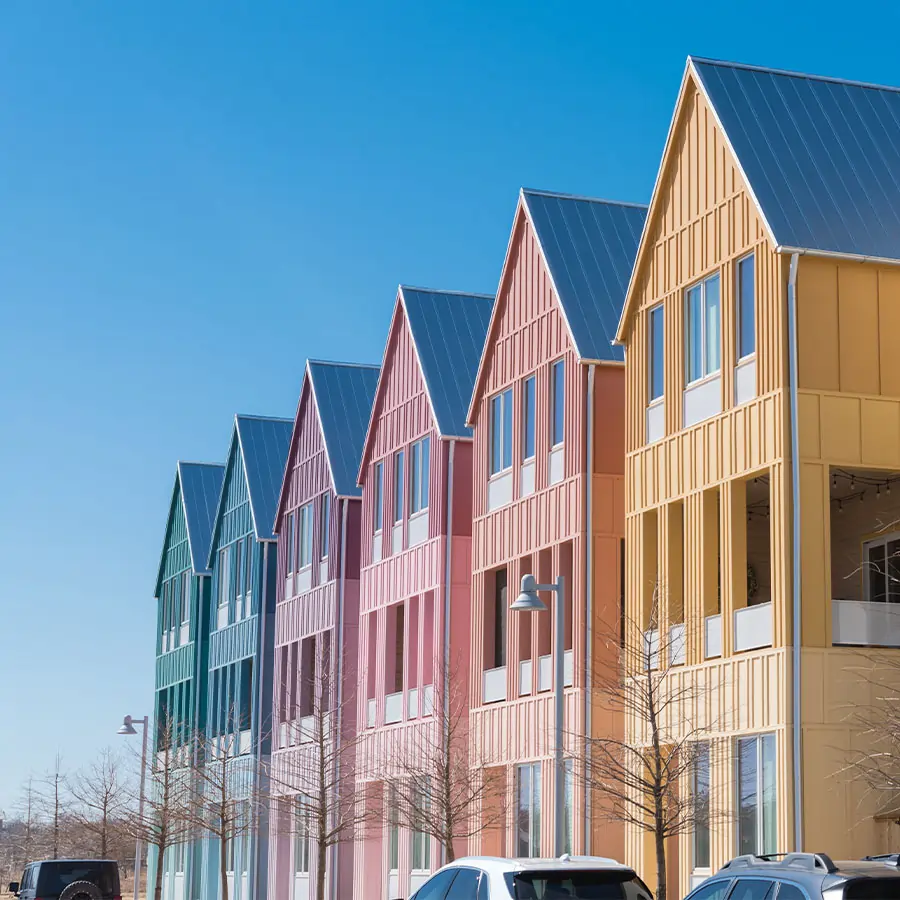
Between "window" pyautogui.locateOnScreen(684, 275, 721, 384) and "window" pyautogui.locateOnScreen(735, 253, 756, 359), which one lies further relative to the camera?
"window" pyautogui.locateOnScreen(684, 275, 721, 384)

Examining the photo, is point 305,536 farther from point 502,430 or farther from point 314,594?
point 502,430

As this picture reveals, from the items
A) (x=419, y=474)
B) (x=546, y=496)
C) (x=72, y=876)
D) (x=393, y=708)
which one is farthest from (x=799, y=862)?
(x=72, y=876)

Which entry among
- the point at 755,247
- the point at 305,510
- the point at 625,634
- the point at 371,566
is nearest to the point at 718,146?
the point at 755,247

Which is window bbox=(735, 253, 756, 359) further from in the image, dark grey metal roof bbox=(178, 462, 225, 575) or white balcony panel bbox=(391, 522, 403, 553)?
dark grey metal roof bbox=(178, 462, 225, 575)

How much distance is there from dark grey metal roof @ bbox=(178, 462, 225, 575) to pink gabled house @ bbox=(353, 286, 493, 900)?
16225mm

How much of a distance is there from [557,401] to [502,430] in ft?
8.58

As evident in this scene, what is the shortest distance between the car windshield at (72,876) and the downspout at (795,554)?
18.4 meters

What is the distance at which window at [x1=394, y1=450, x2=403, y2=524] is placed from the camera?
3913cm

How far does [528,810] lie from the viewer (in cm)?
3117

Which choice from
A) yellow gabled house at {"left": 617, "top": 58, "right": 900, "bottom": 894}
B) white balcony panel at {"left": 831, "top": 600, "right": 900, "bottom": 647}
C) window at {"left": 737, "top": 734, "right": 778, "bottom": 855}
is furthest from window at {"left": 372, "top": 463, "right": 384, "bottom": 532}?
white balcony panel at {"left": 831, "top": 600, "right": 900, "bottom": 647}

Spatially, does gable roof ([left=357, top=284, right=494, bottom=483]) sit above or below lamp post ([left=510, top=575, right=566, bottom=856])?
above

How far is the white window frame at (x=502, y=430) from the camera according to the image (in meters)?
33.5

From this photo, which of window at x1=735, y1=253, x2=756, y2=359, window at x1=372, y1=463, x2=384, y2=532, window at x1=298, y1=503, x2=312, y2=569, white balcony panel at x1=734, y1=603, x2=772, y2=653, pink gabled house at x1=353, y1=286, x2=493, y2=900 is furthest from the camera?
window at x1=298, y1=503, x2=312, y2=569

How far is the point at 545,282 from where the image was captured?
106 feet
